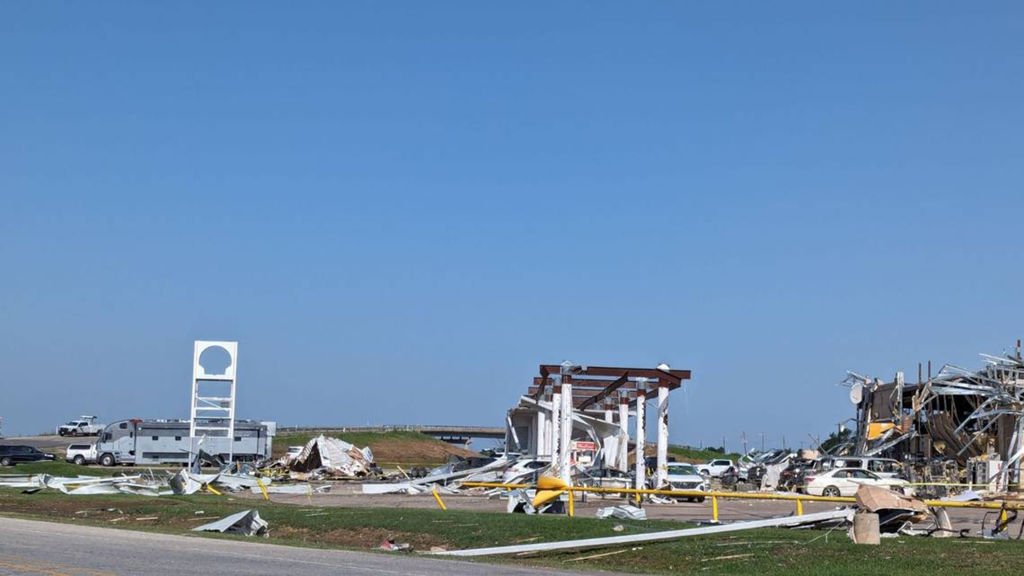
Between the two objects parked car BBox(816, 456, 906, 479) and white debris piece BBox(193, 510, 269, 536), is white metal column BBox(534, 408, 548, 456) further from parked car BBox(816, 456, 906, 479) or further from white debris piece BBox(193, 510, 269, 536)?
white debris piece BBox(193, 510, 269, 536)

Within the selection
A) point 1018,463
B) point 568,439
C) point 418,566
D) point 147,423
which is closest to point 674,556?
point 418,566

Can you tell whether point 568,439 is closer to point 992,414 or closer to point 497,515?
point 497,515

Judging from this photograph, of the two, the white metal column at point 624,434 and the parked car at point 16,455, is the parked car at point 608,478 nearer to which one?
the white metal column at point 624,434

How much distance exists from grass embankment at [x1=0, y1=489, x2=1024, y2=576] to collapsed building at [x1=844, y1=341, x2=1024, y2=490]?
25.6 metres

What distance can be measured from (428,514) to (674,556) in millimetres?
8157

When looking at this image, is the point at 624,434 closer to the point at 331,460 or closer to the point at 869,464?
the point at 869,464

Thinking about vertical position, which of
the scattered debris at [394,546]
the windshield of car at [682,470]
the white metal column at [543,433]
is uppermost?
the white metal column at [543,433]

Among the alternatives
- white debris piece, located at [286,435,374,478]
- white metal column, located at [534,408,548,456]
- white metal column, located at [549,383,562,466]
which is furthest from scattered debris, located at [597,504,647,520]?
white debris piece, located at [286,435,374,478]

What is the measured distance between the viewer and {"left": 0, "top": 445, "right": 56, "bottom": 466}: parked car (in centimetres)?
5897

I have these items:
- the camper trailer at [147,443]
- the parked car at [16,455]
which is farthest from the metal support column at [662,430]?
the parked car at [16,455]

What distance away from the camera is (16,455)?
2359 inches

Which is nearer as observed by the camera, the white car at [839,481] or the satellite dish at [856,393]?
the white car at [839,481]

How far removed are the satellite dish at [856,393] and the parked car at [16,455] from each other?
41.8m

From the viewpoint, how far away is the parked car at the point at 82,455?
63156 millimetres
